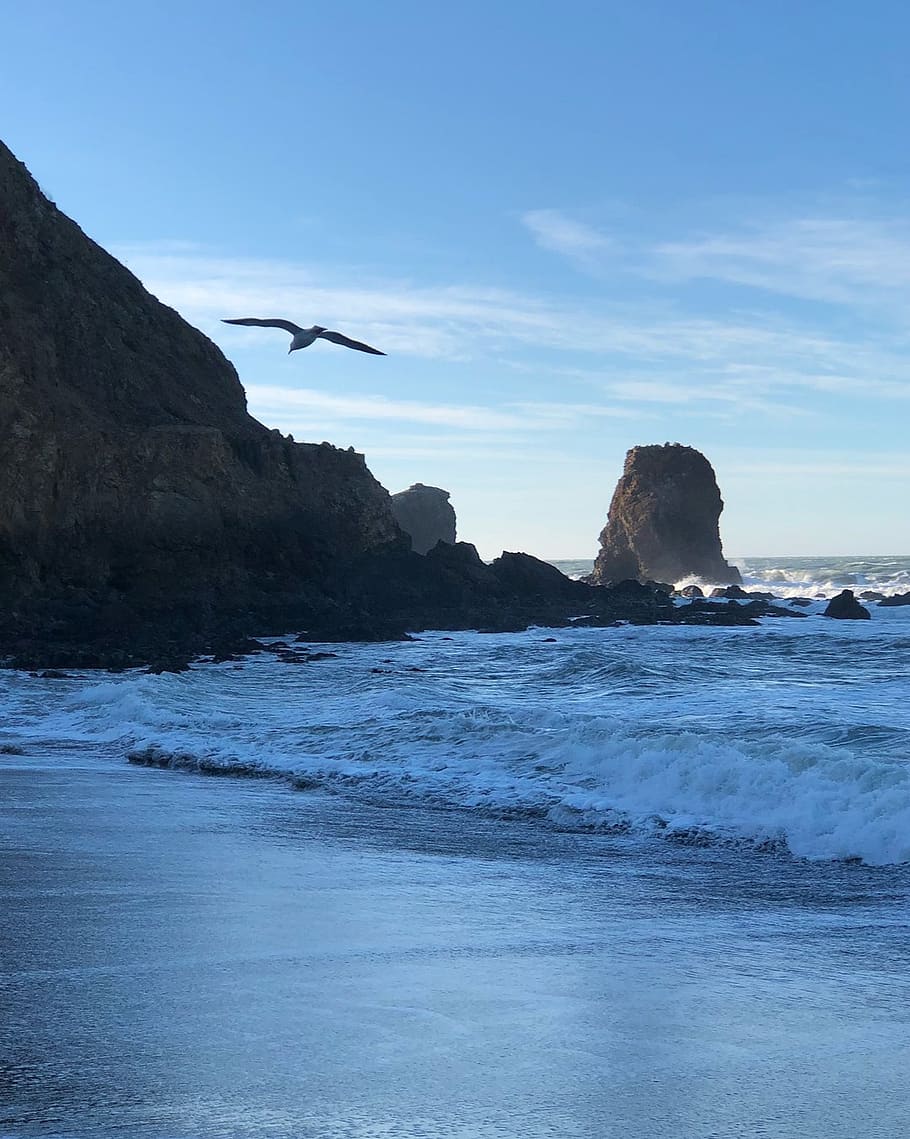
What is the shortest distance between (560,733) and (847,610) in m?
35.5

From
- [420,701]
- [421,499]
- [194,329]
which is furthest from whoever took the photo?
[421,499]

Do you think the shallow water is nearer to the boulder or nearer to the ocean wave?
the ocean wave

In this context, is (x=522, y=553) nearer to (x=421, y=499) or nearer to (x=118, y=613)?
(x=118, y=613)

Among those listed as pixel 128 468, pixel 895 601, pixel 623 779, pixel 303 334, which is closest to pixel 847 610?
pixel 895 601

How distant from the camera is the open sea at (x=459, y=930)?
12.5 ft

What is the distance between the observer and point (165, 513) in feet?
129

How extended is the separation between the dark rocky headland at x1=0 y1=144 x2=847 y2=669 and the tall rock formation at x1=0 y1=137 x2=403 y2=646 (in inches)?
2.7

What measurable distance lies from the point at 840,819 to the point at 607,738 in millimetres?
3553

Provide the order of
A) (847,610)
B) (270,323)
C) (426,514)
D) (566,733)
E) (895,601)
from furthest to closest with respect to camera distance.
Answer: (426,514) < (895,601) < (847,610) < (270,323) < (566,733)

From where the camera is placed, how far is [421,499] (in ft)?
304

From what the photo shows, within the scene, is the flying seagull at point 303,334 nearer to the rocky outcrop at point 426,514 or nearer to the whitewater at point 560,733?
the whitewater at point 560,733

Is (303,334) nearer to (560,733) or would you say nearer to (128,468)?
(560,733)

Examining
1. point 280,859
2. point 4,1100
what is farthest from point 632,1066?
point 280,859

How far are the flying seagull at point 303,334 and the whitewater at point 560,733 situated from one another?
473 centimetres
